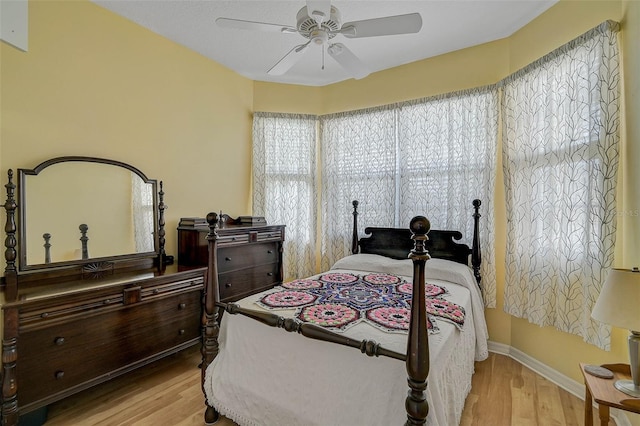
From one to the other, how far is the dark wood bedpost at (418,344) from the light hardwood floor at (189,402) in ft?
3.44

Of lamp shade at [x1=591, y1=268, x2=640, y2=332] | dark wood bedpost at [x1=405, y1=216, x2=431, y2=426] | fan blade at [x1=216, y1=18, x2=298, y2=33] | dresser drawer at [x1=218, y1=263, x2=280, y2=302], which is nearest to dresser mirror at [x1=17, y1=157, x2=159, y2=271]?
dresser drawer at [x1=218, y1=263, x2=280, y2=302]

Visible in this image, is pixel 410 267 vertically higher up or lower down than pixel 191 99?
lower down

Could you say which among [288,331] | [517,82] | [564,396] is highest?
[517,82]

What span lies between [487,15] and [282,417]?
11.1 feet

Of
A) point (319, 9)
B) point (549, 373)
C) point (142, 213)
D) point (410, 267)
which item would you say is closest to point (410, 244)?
point (410, 267)

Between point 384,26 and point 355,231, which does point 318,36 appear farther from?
point 355,231

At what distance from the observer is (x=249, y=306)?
1.96 metres

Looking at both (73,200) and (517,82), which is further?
(517,82)

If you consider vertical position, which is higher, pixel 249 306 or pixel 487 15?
pixel 487 15

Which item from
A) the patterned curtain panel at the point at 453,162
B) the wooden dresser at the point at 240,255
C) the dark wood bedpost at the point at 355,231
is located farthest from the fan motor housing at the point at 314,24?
the dark wood bedpost at the point at 355,231

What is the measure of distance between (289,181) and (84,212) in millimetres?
2149

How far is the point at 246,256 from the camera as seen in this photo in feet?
10.6

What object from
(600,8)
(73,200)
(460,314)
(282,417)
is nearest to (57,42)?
(73,200)

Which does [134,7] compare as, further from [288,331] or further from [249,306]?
[288,331]
